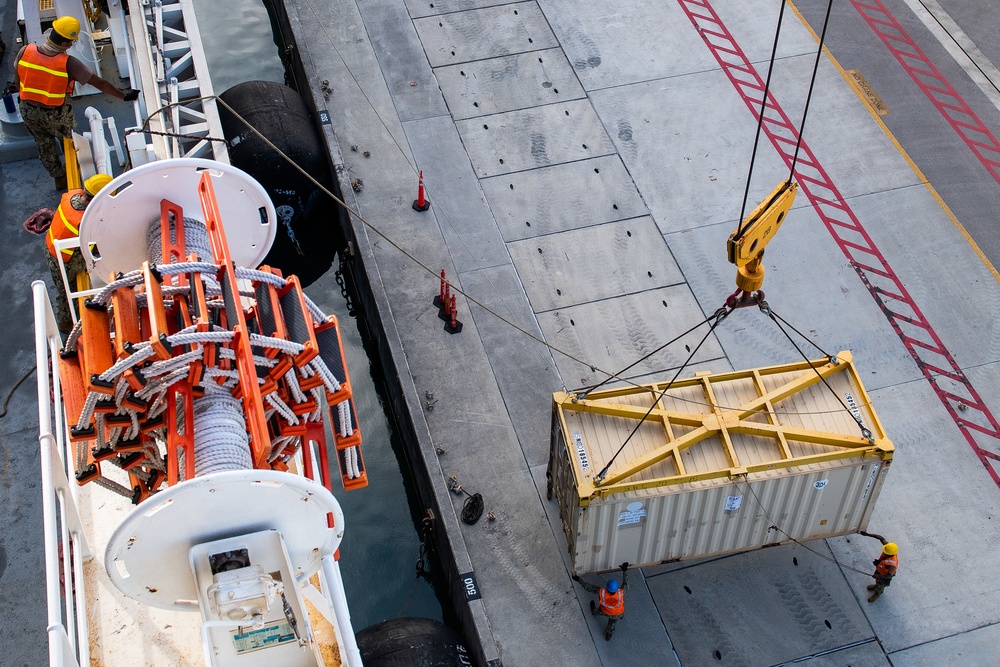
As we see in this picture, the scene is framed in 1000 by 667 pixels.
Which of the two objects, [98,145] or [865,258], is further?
[865,258]

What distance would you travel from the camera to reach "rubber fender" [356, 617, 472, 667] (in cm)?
1321

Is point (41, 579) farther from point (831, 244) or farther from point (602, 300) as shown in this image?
point (831, 244)

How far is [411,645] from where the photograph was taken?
1334cm

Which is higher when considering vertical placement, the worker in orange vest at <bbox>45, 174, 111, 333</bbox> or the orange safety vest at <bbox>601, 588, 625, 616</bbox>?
the worker in orange vest at <bbox>45, 174, 111, 333</bbox>

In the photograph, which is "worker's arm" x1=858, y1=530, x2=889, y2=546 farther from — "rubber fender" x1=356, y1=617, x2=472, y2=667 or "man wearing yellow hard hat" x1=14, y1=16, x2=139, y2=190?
"man wearing yellow hard hat" x1=14, y1=16, x2=139, y2=190

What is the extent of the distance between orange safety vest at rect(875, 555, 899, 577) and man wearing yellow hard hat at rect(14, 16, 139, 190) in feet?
39.6

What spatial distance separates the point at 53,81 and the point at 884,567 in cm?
1328

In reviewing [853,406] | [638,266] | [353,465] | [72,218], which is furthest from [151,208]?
[638,266]

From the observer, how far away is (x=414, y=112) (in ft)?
68.1

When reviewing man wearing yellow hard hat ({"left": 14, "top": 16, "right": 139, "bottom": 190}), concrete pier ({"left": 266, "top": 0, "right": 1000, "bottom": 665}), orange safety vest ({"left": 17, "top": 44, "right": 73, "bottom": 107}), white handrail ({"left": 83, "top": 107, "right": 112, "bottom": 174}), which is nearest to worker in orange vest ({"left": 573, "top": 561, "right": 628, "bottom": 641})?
concrete pier ({"left": 266, "top": 0, "right": 1000, "bottom": 665})

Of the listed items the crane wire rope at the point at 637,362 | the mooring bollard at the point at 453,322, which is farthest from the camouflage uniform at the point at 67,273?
the crane wire rope at the point at 637,362

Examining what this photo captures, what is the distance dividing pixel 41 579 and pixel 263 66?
41.9 feet

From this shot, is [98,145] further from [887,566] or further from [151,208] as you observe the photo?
[887,566]

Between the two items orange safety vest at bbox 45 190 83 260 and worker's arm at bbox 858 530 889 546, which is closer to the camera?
worker's arm at bbox 858 530 889 546
